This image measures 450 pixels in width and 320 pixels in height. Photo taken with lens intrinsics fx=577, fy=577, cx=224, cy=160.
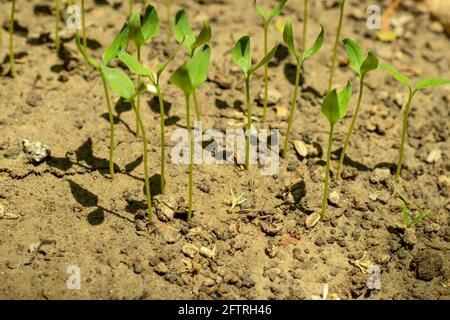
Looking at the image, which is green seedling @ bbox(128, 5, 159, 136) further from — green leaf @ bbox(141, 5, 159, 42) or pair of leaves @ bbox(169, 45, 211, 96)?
pair of leaves @ bbox(169, 45, 211, 96)

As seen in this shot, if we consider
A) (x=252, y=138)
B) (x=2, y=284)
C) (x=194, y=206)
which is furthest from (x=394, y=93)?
(x=2, y=284)

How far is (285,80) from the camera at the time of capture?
230 cm

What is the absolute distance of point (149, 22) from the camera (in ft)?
5.71

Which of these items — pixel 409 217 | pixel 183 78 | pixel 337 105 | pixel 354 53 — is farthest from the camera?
pixel 409 217

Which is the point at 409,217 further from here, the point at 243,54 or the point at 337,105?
the point at 243,54

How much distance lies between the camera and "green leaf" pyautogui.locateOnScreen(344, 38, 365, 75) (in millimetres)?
1701

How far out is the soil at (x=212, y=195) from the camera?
1.64m

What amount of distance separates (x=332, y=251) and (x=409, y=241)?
0.24m

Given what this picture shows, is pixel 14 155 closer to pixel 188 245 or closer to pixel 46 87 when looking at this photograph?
pixel 46 87

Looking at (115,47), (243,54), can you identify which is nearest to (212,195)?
(243,54)

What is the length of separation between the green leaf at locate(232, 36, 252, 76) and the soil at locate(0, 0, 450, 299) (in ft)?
1.24

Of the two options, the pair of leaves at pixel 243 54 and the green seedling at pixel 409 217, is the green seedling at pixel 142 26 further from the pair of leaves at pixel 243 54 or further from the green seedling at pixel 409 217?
the green seedling at pixel 409 217

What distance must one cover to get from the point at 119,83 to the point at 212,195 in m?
0.53
